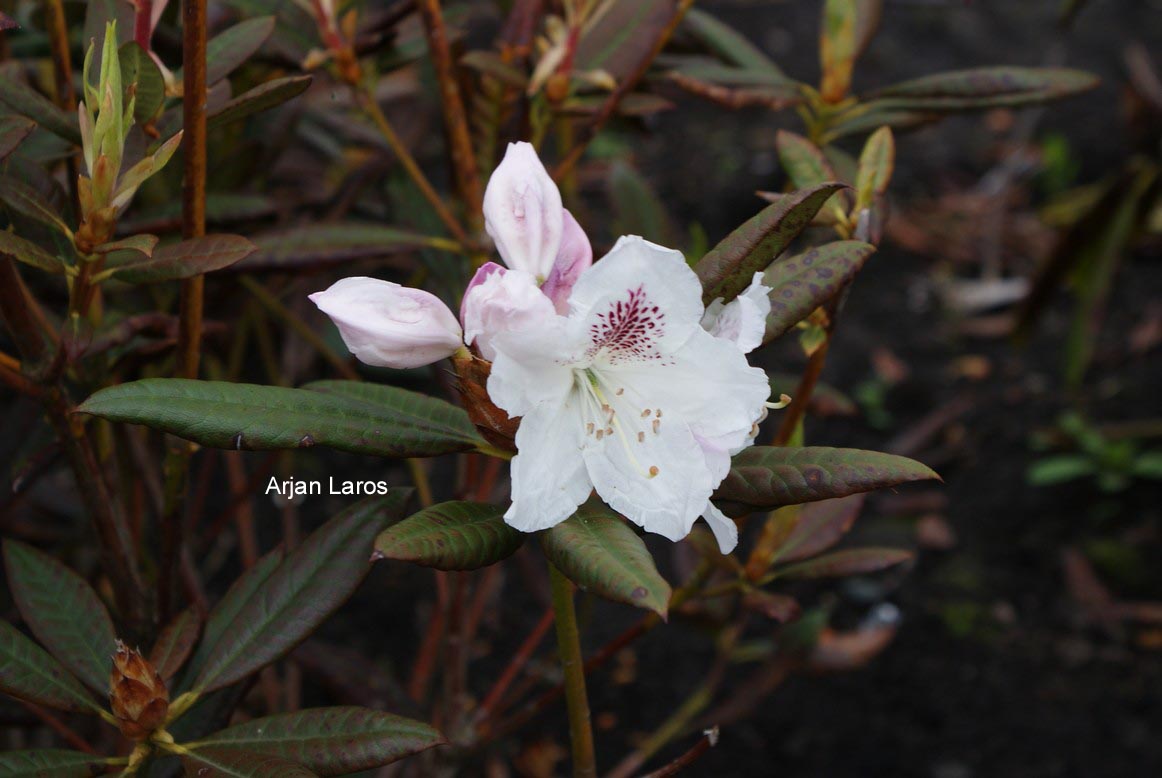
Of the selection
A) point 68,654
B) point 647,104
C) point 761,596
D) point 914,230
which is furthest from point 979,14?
point 68,654

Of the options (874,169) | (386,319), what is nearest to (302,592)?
(386,319)

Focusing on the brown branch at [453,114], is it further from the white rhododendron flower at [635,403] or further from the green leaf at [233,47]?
the white rhododendron flower at [635,403]

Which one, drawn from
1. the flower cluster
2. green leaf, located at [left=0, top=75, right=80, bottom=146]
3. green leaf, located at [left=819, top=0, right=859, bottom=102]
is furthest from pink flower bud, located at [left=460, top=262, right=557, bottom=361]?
green leaf, located at [left=819, top=0, right=859, bottom=102]

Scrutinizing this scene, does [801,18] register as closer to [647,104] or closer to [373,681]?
[647,104]

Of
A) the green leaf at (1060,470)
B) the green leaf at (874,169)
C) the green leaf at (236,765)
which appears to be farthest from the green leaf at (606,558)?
the green leaf at (1060,470)

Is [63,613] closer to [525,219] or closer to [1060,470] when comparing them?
[525,219]
